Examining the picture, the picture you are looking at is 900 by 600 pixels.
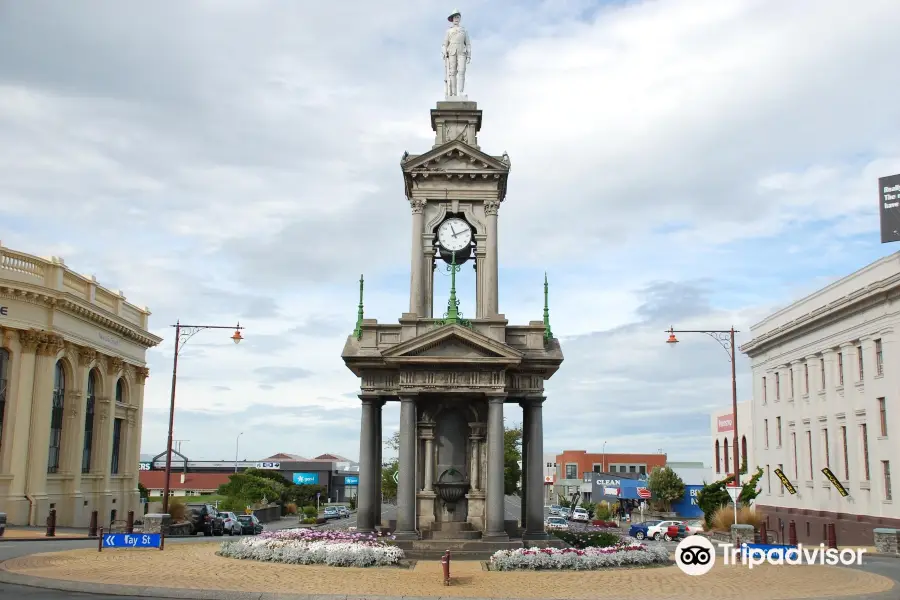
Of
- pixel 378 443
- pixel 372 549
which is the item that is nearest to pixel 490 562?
pixel 372 549

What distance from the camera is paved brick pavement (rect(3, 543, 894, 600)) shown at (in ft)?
58.6

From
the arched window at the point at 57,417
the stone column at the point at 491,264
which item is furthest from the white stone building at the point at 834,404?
the arched window at the point at 57,417

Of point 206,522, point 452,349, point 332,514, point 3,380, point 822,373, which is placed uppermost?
point 822,373

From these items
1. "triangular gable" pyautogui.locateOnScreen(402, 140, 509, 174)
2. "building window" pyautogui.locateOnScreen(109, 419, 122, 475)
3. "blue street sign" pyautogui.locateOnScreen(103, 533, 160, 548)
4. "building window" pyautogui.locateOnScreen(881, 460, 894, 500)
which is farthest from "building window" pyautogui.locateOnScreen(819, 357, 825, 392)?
"building window" pyautogui.locateOnScreen(109, 419, 122, 475)

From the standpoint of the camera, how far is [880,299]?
42.0 m

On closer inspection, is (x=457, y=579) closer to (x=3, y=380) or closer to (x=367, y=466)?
(x=367, y=466)

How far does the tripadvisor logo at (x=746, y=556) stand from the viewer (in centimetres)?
2150

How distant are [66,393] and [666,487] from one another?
62.1m

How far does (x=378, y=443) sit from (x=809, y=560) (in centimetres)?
1403

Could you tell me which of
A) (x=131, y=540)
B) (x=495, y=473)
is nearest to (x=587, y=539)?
(x=495, y=473)

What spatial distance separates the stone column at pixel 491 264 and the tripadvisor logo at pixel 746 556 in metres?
8.95

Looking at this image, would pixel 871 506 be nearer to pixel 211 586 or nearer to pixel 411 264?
pixel 411 264

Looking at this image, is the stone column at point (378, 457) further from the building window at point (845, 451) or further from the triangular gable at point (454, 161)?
the building window at point (845, 451)

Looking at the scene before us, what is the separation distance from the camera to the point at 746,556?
2555cm
